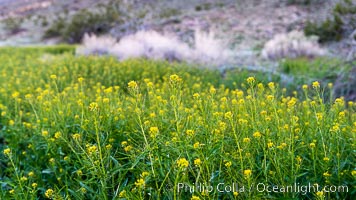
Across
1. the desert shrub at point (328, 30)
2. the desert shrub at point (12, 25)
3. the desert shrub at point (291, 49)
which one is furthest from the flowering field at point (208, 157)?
the desert shrub at point (12, 25)

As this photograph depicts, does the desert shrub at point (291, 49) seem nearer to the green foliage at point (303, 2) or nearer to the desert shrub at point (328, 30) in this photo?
the desert shrub at point (328, 30)

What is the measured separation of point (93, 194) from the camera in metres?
3.06

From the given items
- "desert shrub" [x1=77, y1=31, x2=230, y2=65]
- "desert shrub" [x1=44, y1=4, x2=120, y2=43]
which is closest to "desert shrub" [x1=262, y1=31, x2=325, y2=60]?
"desert shrub" [x1=77, y1=31, x2=230, y2=65]

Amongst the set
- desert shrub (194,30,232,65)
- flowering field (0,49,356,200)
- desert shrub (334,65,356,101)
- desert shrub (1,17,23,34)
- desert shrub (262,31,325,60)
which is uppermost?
flowering field (0,49,356,200)

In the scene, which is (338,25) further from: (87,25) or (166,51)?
(87,25)

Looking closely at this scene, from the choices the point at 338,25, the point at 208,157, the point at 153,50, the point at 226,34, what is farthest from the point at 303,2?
the point at 208,157

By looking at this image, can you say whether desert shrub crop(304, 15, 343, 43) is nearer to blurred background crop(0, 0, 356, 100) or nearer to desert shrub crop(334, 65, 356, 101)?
blurred background crop(0, 0, 356, 100)

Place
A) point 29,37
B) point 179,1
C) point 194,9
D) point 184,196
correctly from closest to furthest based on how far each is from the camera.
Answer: point 184,196 < point 29,37 < point 194,9 < point 179,1

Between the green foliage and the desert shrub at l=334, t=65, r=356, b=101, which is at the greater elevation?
the desert shrub at l=334, t=65, r=356, b=101

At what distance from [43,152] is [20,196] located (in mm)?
983

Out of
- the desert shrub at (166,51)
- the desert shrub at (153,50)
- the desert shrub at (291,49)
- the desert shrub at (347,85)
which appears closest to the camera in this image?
the desert shrub at (347,85)

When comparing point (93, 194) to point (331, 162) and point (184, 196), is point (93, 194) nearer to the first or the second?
point (184, 196)

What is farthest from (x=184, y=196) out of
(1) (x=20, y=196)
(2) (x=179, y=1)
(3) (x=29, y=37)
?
(2) (x=179, y=1)

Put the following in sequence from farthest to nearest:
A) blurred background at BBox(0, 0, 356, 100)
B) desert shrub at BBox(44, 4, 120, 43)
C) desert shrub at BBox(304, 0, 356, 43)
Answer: desert shrub at BBox(44, 4, 120, 43) < desert shrub at BBox(304, 0, 356, 43) < blurred background at BBox(0, 0, 356, 100)
